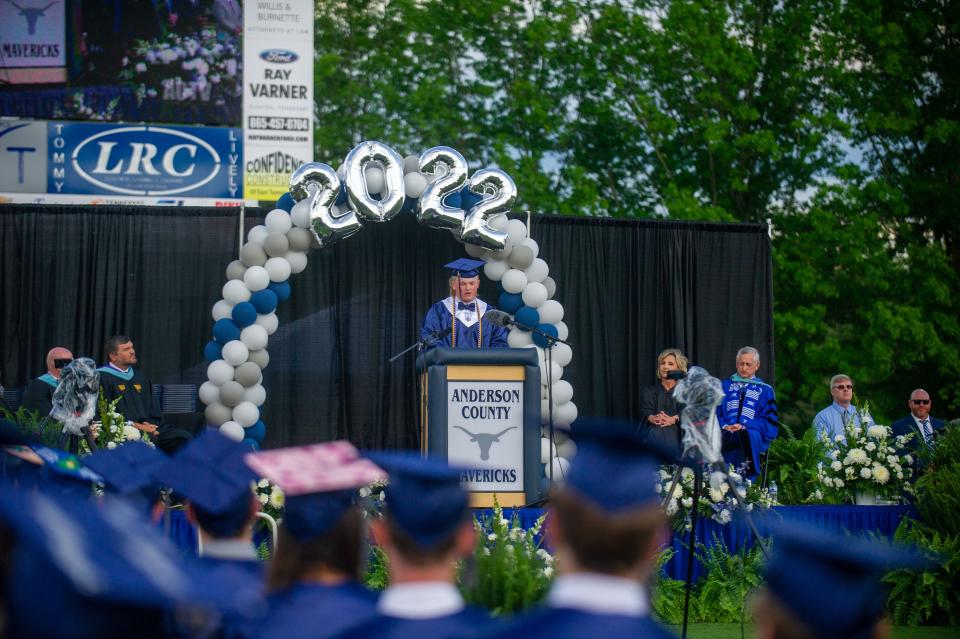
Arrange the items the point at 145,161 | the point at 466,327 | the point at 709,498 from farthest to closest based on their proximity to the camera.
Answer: the point at 145,161, the point at 466,327, the point at 709,498

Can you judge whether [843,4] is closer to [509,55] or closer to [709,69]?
[709,69]

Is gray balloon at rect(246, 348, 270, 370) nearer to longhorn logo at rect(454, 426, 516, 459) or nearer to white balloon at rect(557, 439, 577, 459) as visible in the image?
white balloon at rect(557, 439, 577, 459)

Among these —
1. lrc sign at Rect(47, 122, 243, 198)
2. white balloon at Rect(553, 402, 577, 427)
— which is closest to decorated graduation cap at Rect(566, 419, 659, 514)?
white balloon at Rect(553, 402, 577, 427)

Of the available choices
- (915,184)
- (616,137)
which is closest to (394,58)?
(616,137)

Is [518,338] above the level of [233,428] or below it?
above

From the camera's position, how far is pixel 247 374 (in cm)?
1110

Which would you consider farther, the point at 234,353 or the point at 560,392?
the point at 560,392

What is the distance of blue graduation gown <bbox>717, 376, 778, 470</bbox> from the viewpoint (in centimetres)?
970

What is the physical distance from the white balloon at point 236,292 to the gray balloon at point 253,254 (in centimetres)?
22

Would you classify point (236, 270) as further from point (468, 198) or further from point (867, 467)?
point (867, 467)

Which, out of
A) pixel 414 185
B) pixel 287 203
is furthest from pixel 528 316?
pixel 287 203

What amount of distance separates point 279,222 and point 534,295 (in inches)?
96.6

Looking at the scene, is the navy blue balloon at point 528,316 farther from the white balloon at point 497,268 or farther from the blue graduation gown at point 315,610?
the blue graduation gown at point 315,610

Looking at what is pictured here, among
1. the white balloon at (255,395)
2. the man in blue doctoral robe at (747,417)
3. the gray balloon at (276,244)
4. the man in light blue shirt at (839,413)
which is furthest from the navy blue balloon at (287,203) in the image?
the man in light blue shirt at (839,413)
